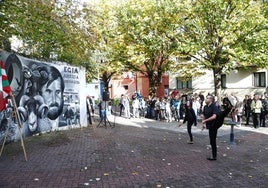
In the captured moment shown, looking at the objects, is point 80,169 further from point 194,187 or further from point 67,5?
point 67,5

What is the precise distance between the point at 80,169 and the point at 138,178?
1.59m

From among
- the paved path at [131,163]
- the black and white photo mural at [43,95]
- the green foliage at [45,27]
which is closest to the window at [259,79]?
the paved path at [131,163]

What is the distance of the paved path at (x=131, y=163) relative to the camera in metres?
7.05

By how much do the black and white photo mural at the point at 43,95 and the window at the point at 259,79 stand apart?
63.6ft

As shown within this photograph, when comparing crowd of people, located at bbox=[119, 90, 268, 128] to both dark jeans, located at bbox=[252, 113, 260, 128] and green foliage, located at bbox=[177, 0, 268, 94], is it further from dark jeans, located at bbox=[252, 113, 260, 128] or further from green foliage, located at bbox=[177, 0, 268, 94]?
green foliage, located at bbox=[177, 0, 268, 94]

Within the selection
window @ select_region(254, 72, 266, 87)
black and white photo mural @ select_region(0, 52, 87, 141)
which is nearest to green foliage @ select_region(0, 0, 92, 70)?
black and white photo mural @ select_region(0, 52, 87, 141)

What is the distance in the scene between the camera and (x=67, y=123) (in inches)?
641

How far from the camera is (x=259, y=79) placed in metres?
30.9

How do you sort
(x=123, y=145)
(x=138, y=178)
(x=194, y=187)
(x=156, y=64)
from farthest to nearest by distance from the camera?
(x=156, y=64) < (x=123, y=145) < (x=138, y=178) < (x=194, y=187)

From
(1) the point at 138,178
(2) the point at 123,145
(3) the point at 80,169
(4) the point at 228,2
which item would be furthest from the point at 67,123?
(4) the point at 228,2

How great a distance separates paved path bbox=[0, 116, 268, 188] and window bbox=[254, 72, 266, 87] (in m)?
18.6

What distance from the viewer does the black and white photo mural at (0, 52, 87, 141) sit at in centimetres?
1240

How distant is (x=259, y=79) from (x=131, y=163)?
25283mm

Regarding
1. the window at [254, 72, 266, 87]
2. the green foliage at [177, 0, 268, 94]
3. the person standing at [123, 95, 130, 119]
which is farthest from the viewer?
the window at [254, 72, 266, 87]
